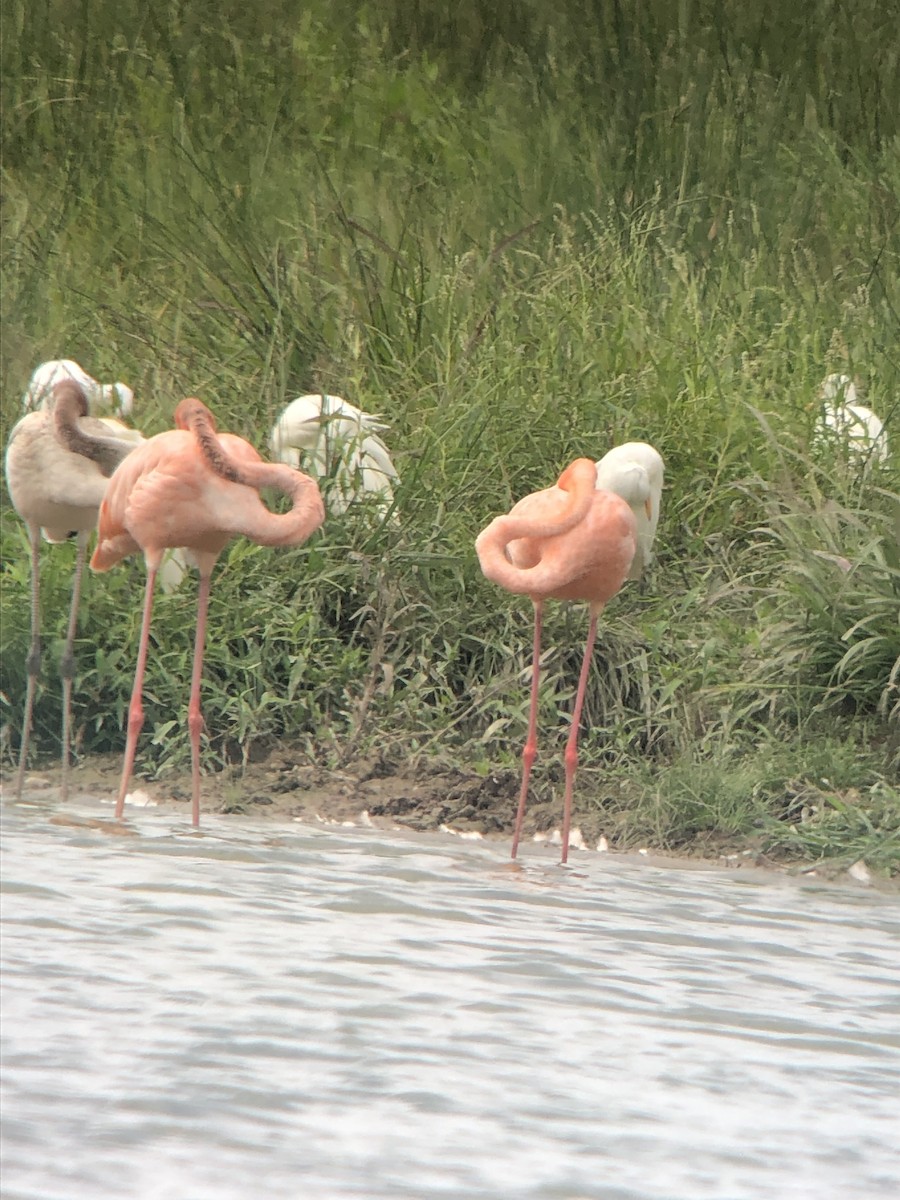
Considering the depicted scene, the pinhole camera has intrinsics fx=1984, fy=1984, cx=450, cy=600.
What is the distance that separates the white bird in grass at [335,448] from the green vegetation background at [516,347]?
0.23 ft

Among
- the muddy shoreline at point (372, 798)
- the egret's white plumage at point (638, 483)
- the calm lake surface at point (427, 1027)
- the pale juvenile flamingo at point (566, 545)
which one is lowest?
the calm lake surface at point (427, 1027)

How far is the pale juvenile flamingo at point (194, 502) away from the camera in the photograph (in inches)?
180

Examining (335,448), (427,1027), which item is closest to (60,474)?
(335,448)

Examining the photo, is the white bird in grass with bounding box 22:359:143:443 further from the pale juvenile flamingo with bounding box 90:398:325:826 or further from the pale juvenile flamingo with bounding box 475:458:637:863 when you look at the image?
the pale juvenile flamingo with bounding box 475:458:637:863

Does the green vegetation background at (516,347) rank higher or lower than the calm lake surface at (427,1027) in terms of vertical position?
higher

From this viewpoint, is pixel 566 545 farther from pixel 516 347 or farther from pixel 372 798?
pixel 516 347

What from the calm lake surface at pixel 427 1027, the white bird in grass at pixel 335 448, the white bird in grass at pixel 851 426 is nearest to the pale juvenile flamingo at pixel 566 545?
the calm lake surface at pixel 427 1027

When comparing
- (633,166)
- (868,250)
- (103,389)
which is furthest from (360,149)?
(103,389)

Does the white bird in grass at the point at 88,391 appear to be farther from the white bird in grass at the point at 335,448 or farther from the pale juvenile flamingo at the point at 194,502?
the pale juvenile flamingo at the point at 194,502

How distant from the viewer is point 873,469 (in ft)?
17.9

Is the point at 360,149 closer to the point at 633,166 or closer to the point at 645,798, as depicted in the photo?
the point at 633,166

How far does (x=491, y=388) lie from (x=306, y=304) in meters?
0.98

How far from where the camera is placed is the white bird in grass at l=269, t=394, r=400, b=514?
550 cm

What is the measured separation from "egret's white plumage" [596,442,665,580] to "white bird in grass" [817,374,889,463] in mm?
679
